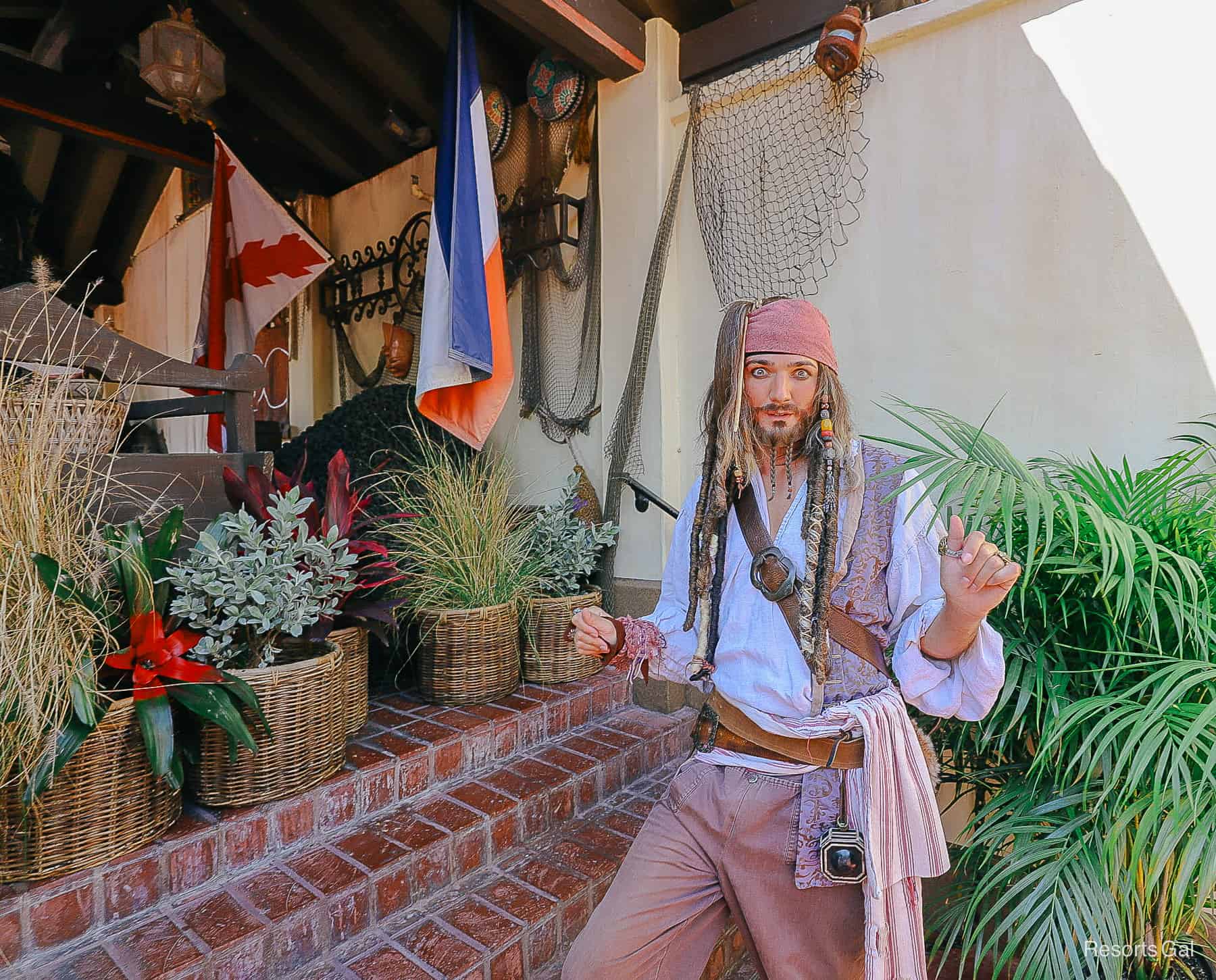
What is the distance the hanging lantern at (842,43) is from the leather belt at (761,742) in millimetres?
2204

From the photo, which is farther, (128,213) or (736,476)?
(128,213)

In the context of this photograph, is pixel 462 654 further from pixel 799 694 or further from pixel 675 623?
pixel 799 694

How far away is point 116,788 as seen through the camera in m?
1.53

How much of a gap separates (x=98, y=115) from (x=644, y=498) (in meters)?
3.94

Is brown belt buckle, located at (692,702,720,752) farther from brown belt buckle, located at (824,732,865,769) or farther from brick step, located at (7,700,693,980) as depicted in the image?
brick step, located at (7,700,693,980)

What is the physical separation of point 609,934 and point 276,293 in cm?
396

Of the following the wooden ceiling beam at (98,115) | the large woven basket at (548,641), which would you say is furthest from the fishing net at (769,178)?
the wooden ceiling beam at (98,115)

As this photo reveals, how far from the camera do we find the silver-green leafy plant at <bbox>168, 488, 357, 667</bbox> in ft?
5.80

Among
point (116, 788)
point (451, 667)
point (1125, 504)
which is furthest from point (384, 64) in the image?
point (1125, 504)

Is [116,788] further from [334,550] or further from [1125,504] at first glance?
[1125,504]

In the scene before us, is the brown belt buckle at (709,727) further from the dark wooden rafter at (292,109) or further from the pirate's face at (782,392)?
the dark wooden rafter at (292,109)

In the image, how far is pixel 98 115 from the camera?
3951 millimetres

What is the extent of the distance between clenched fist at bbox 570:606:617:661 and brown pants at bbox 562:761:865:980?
1.03 ft

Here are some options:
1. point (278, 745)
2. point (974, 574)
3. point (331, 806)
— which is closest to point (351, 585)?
point (278, 745)
